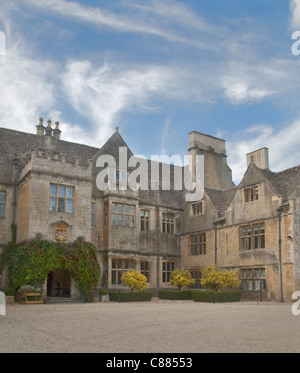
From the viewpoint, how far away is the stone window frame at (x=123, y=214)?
29422mm

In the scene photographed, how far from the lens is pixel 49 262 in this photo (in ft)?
78.1

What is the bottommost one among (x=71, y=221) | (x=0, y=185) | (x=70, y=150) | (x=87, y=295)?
(x=87, y=295)

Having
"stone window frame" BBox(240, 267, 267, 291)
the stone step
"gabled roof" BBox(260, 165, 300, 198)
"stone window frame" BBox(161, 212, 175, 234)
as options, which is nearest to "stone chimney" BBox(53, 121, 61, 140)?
"stone window frame" BBox(161, 212, 175, 234)

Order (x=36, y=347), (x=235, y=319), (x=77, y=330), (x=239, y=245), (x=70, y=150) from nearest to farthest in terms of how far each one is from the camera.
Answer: (x=36, y=347) < (x=77, y=330) < (x=235, y=319) < (x=239, y=245) < (x=70, y=150)

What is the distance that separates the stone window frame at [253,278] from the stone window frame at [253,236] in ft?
4.37

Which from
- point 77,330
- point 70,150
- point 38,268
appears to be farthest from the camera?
point 70,150

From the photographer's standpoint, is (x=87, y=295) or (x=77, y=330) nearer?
(x=77, y=330)

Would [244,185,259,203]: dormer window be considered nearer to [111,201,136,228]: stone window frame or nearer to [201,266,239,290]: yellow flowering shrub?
[201,266,239,290]: yellow flowering shrub

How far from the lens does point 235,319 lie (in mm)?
13930

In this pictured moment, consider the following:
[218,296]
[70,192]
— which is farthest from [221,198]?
[70,192]

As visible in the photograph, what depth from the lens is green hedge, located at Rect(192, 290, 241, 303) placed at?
23750mm

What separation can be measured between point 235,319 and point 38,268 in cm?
1309
